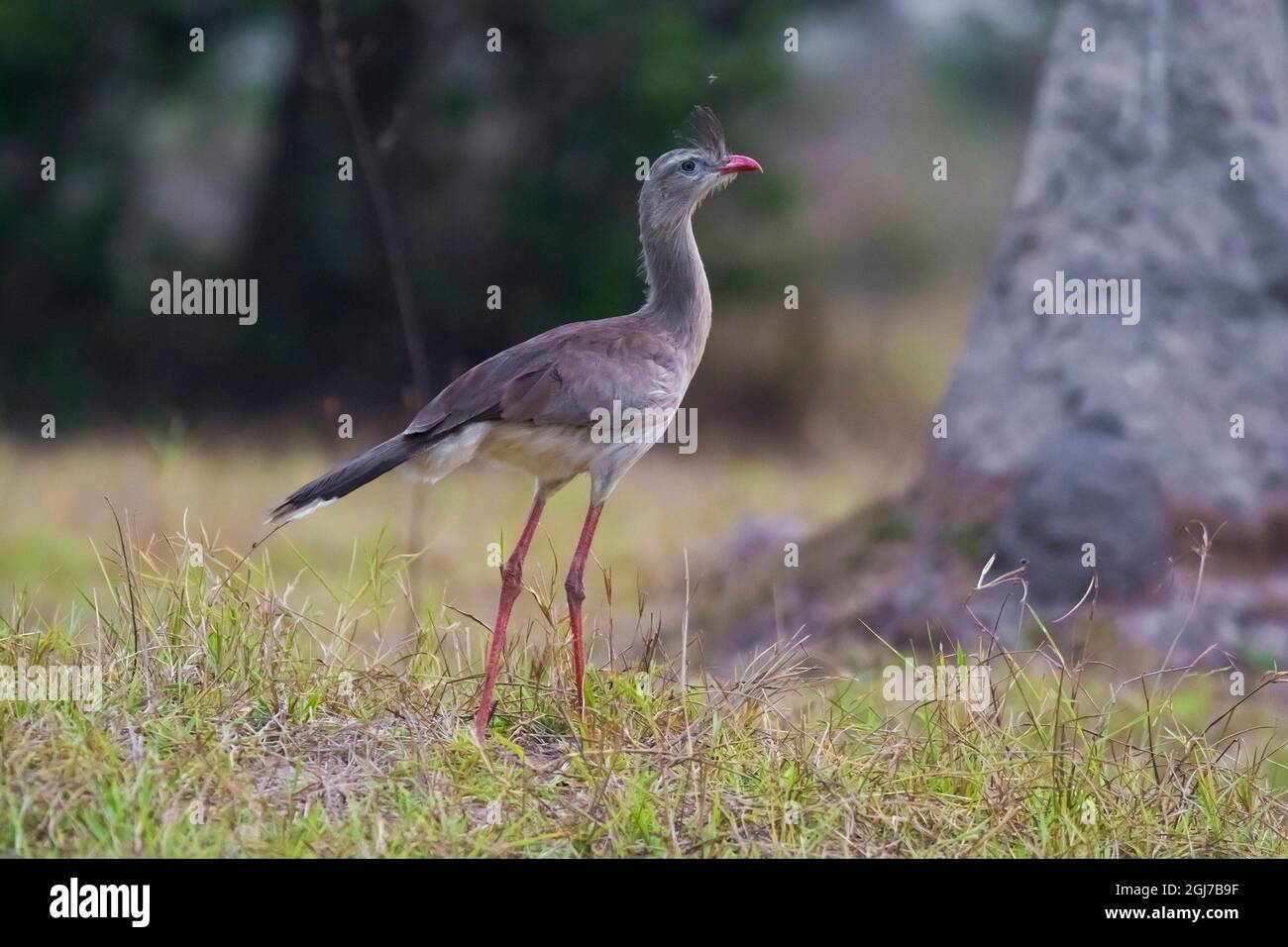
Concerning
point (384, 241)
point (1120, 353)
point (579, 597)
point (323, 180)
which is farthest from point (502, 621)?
point (323, 180)

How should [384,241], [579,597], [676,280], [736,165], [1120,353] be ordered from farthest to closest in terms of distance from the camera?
[384,241], [1120,353], [736,165], [676,280], [579,597]

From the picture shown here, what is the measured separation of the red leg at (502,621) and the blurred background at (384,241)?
5349 mm

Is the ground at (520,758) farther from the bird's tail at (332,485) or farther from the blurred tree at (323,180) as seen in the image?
the blurred tree at (323,180)

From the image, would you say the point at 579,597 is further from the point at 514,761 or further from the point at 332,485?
the point at 332,485

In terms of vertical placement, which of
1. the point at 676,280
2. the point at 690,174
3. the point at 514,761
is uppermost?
the point at 690,174

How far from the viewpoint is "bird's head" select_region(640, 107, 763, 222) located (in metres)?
5.13

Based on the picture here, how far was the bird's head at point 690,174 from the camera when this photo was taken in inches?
202

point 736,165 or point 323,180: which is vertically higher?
point 323,180

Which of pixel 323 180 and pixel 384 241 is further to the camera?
pixel 323 180

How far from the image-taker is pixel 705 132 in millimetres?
5230

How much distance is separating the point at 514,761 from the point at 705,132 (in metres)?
2.18

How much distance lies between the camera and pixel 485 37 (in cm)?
1158
